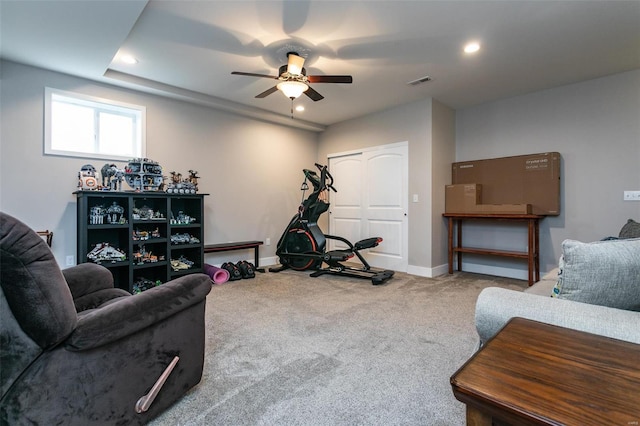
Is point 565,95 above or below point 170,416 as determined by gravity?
above

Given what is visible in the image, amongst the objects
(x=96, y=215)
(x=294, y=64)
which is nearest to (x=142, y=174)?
(x=96, y=215)

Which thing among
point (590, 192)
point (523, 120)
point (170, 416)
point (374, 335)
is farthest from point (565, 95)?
point (170, 416)

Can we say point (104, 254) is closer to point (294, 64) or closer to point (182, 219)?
point (182, 219)

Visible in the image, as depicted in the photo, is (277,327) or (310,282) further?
(310,282)

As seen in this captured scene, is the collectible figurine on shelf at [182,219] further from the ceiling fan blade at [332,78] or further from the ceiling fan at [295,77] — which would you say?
the ceiling fan blade at [332,78]

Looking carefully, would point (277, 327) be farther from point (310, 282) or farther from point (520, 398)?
point (520, 398)

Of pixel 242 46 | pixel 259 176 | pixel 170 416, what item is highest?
pixel 242 46

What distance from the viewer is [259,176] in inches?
204

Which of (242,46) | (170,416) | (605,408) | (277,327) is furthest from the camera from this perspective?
(242,46)

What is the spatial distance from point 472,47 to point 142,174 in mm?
3862

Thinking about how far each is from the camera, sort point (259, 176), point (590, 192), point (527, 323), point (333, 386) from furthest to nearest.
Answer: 1. point (259, 176)
2. point (590, 192)
3. point (333, 386)
4. point (527, 323)

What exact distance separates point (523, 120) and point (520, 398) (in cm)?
470

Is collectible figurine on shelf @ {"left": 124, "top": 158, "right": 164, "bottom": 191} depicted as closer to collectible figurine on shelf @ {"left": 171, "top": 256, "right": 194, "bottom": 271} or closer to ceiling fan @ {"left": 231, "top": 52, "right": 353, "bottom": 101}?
collectible figurine on shelf @ {"left": 171, "top": 256, "right": 194, "bottom": 271}

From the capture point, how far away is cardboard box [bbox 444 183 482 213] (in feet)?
14.2
